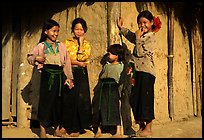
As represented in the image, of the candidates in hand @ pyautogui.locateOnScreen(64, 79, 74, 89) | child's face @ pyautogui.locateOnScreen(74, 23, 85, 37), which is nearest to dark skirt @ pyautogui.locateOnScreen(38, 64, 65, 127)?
hand @ pyautogui.locateOnScreen(64, 79, 74, 89)

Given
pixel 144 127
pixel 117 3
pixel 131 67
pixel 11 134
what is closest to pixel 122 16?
pixel 117 3

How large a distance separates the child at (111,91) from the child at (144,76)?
0.77 ft

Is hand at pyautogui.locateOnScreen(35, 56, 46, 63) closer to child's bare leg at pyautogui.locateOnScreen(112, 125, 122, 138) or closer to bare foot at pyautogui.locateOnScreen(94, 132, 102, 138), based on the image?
bare foot at pyautogui.locateOnScreen(94, 132, 102, 138)

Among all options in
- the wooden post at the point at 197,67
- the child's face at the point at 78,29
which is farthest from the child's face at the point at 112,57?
the wooden post at the point at 197,67

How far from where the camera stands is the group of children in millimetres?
4199

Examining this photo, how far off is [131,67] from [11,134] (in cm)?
189

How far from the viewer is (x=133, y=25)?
16.7ft

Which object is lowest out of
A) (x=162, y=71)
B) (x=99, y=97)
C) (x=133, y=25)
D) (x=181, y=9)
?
(x=99, y=97)

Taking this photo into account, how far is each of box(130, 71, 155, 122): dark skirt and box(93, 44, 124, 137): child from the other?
0.83ft

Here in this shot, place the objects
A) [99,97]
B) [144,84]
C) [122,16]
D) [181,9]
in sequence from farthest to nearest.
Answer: [181,9] → [122,16] → [99,97] → [144,84]

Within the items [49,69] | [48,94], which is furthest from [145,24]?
[48,94]

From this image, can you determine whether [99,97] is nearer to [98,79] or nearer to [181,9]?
[98,79]

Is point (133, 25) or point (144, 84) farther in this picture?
point (133, 25)

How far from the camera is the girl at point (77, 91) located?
172 inches
